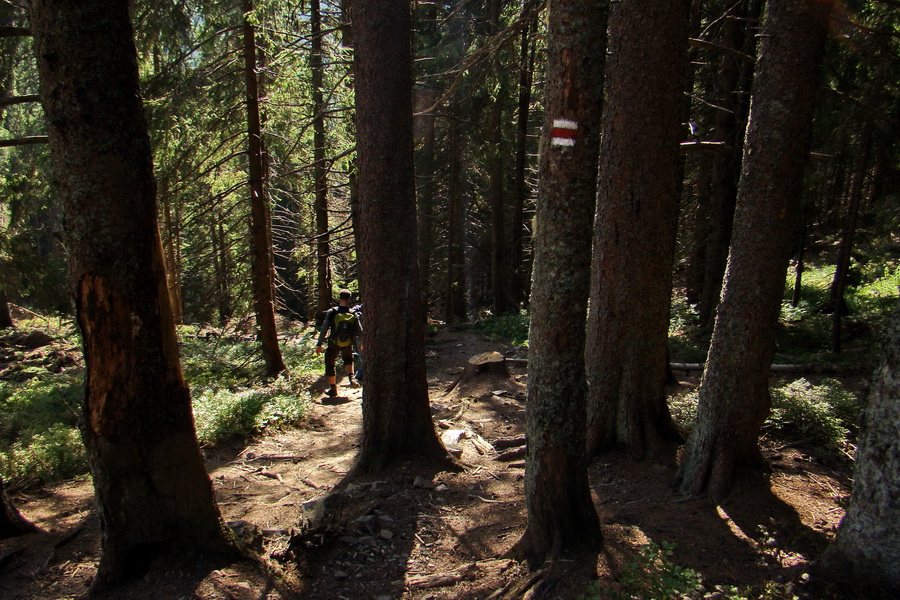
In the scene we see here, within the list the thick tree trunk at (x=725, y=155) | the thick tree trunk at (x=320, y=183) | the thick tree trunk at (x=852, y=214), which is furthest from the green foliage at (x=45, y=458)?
the thick tree trunk at (x=852, y=214)

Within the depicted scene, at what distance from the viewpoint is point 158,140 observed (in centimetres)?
976

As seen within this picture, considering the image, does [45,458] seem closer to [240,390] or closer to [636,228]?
[240,390]

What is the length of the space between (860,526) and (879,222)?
45.9 ft

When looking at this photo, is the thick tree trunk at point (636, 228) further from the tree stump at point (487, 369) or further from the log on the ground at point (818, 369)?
the tree stump at point (487, 369)

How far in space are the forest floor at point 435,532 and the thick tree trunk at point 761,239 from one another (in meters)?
0.50

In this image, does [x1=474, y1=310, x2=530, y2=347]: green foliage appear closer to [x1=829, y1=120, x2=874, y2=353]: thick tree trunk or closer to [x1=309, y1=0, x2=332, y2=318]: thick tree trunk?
[x1=309, y1=0, x2=332, y2=318]: thick tree trunk

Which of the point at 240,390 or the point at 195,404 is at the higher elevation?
the point at 195,404

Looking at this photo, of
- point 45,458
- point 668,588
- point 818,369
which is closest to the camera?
point 668,588

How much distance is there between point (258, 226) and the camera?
37.3 feet

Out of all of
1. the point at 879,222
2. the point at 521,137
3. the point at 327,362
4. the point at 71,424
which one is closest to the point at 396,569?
the point at 327,362

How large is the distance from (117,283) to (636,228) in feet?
16.5

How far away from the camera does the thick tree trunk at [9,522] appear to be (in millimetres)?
4715

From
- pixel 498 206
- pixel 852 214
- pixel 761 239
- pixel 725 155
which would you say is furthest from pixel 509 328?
pixel 761 239

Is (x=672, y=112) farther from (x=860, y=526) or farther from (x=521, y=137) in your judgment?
(x=521, y=137)
